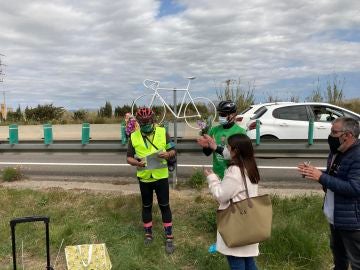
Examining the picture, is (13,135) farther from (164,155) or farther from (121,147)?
(164,155)

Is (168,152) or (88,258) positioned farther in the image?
(168,152)

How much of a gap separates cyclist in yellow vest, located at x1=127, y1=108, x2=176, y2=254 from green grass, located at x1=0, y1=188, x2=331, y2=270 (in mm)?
328

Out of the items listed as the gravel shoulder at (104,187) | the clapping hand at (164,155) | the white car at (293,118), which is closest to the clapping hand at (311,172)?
the clapping hand at (164,155)

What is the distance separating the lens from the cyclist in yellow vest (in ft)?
15.2

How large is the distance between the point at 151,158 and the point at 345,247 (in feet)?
7.22

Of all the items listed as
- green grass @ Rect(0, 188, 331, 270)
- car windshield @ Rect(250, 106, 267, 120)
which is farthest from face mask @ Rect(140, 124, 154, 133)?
car windshield @ Rect(250, 106, 267, 120)

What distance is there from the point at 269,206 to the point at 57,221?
3.45 metres

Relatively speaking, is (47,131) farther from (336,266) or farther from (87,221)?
(336,266)

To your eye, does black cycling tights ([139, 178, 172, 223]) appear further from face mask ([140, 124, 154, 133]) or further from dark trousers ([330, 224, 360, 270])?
dark trousers ([330, 224, 360, 270])

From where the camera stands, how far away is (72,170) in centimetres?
995

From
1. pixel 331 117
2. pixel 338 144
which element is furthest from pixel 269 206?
pixel 331 117

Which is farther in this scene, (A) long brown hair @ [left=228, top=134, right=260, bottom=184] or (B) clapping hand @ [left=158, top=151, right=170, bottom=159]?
(B) clapping hand @ [left=158, top=151, right=170, bottom=159]

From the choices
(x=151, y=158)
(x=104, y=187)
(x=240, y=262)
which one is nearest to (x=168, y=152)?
(x=151, y=158)

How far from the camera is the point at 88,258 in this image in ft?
14.0
